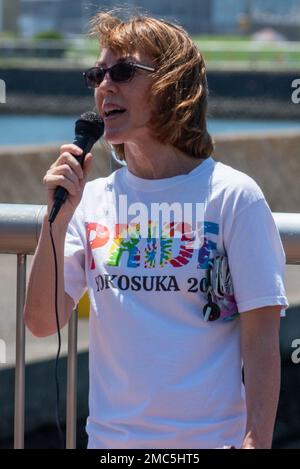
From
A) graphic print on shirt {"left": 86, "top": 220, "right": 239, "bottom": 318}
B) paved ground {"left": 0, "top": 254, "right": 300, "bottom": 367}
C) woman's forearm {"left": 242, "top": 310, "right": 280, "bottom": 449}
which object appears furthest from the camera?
paved ground {"left": 0, "top": 254, "right": 300, "bottom": 367}

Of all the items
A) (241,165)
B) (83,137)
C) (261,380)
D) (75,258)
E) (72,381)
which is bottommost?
(72,381)

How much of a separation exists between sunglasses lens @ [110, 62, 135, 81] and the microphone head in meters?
0.13

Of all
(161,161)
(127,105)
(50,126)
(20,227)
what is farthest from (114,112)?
(50,126)

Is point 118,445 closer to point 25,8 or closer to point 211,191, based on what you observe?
point 211,191

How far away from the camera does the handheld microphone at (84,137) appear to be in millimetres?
3057

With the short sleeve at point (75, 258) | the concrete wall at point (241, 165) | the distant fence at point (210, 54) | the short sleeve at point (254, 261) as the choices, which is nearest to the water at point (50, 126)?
the distant fence at point (210, 54)

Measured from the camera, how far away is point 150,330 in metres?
2.98

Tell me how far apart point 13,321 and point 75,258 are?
13.6 feet

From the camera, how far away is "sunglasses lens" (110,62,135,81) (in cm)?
312

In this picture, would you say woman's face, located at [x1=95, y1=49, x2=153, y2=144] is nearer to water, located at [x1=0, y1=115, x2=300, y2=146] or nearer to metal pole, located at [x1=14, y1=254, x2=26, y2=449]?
metal pole, located at [x1=14, y1=254, x2=26, y2=449]

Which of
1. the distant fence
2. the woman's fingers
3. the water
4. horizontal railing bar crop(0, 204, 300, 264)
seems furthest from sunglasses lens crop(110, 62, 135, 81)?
the distant fence

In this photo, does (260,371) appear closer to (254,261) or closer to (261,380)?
(261,380)

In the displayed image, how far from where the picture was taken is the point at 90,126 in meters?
3.19

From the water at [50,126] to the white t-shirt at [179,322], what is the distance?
38.4m
